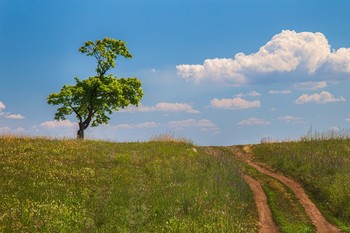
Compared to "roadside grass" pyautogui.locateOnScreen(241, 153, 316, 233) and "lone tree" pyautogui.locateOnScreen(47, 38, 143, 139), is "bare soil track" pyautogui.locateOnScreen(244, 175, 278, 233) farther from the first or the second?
"lone tree" pyautogui.locateOnScreen(47, 38, 143, 139)

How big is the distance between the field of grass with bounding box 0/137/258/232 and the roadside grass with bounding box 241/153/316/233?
1.48 meters

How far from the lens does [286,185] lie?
92.6 ft

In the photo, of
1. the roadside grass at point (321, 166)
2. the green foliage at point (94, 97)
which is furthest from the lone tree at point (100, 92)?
the roadside grass at point (321, 166)

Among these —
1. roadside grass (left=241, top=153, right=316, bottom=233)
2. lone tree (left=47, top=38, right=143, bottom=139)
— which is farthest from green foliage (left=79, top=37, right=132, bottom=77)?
roadside grass (left=241, top=153, right=316, bottom=233)

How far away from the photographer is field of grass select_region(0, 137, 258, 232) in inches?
634

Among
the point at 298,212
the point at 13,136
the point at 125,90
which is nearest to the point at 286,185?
the point at 298,212

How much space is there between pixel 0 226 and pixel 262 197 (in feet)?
52.7

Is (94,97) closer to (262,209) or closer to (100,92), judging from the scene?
(100,92)

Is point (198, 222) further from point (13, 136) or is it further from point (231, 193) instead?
point (13, 136)

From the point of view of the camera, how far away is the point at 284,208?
75.3 ft

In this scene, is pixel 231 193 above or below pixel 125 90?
below

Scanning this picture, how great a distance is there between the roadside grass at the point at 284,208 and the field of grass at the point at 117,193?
148cm

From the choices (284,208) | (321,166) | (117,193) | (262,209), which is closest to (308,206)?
(284,208)

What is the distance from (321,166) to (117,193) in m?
17.6
